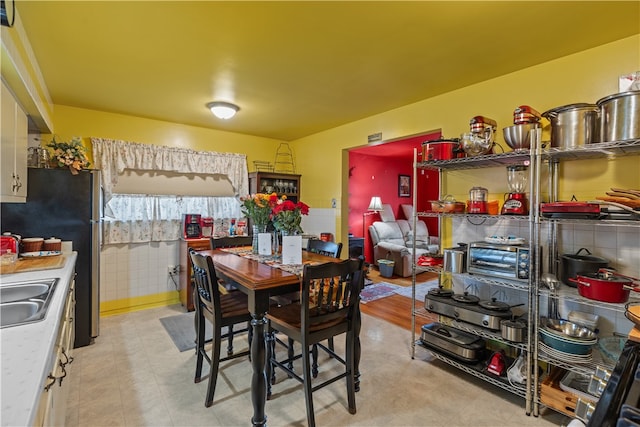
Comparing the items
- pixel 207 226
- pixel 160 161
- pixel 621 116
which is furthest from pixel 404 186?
pixel 621 116

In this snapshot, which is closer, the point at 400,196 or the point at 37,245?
the point at 37,245

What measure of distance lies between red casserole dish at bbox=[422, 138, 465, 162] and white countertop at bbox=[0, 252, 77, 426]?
8.36 ft

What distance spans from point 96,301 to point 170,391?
1382mm

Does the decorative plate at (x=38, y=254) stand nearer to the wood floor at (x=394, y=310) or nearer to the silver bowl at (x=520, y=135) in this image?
the wood floor at (x=394, y=310)

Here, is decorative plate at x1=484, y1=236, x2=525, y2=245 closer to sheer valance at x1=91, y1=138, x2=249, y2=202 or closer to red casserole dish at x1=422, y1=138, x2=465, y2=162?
red casserole dish at x1=422, y1=138, x2=465, y2=162

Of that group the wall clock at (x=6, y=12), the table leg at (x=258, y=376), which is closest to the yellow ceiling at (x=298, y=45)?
the wall clock at (x=6, y=12)

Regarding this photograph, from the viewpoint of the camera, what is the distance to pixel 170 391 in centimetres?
212

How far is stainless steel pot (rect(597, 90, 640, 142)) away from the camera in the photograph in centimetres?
164

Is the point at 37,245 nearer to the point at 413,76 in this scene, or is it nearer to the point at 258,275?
the point at 258,275

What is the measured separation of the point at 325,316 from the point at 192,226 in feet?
9.07

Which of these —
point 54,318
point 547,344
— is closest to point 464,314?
point 547,344

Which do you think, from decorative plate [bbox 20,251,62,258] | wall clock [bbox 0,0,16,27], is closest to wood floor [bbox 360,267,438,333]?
decorative plate [bbox 20,251,62,258]

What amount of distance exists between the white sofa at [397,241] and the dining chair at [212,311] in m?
3.64

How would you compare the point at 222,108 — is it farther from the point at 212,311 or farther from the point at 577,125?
the point at 577,125
